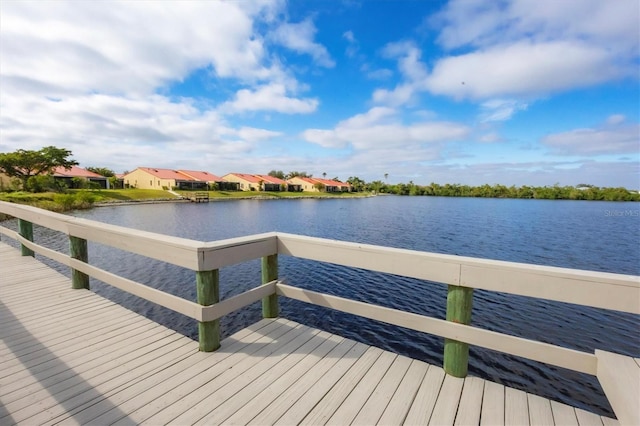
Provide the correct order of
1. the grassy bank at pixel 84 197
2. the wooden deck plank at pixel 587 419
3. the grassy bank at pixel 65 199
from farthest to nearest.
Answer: the grassy bank at pixel 84 197 < the grassy bank at pixel 65 199 < the wooden deck plank at pixel 587 419

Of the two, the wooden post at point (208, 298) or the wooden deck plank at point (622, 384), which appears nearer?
the wooden deck plank at point (622, 384)

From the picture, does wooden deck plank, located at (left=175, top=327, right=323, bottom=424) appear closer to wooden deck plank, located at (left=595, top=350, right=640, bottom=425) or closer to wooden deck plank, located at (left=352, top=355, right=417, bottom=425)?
wooden deck plank, located at (left=352, top=355, right=417, bottom=425)

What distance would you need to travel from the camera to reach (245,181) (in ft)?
252

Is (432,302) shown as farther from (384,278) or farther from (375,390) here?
(375,390)

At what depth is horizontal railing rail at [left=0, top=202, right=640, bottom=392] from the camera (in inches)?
79.1

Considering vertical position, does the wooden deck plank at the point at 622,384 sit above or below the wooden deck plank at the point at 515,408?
above

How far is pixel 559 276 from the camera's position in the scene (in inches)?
80.4

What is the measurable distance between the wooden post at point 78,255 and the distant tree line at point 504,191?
112415 millimetres

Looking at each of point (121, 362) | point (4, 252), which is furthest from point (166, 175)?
point (121, 362)

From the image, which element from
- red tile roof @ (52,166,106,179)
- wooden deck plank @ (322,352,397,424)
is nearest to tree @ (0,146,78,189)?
red tile roof @ (52,166,106,179)

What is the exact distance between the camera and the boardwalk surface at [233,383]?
2062 mm

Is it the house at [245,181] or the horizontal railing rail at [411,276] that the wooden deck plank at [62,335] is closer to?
the horizontal railing rail at [411,276]

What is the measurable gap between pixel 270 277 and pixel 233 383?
1164 millimetres

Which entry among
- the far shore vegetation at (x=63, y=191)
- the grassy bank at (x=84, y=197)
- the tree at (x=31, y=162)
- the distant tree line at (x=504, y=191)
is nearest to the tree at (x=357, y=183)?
the distant tree line at (x=504, y=191)
